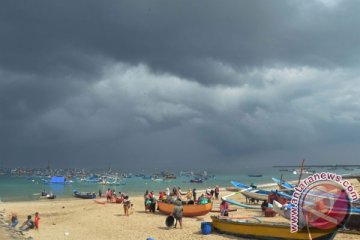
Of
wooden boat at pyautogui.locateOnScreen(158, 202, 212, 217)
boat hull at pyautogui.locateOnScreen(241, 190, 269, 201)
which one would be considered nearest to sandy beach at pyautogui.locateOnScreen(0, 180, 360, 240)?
wooden boat at pyautogui.locateOnScreen(158, 202, 212, 217)

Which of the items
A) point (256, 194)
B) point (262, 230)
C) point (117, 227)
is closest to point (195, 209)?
point (117, 227)

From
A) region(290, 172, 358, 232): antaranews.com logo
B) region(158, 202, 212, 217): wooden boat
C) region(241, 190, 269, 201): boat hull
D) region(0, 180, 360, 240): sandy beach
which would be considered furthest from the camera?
region(241, 190, 269, 201): boat hull

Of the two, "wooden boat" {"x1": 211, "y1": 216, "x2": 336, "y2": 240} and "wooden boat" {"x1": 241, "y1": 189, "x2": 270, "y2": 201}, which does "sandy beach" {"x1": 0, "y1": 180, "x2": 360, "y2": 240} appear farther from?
"wooden boat" {"x1": 241, "y1": 189, "x2": 270, "y2": 201}

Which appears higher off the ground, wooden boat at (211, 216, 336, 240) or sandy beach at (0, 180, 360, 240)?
wooden boat at (211, 216, 336, 240)

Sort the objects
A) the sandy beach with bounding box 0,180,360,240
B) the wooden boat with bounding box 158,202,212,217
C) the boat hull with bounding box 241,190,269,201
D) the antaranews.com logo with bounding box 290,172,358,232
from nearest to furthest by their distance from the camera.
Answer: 1. the antaranews.com logo with bounding box 290,172,358,232
2. the sandy beach with bounding box 0,180,360,240
3. the wooden boat with bounding box 158,202,212,217
4. the boat hull with bounding box 241,190,269,201

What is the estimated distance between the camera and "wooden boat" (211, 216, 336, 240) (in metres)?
14.0

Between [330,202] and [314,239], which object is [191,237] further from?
[330,202]

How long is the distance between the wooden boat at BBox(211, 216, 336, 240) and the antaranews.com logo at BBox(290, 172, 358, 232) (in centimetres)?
36

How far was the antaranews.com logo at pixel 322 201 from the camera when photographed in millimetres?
11625

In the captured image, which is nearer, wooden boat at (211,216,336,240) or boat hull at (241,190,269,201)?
wooden boat at (211,216,336,240)

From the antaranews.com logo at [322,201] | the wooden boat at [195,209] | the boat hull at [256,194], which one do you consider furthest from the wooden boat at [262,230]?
the boat hull at [256,194]

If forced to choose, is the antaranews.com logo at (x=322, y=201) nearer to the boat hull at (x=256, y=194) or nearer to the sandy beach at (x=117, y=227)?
the sandy beach at (x=117, y=227)

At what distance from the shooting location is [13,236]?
17.5m

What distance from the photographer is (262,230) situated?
53.0 feet
